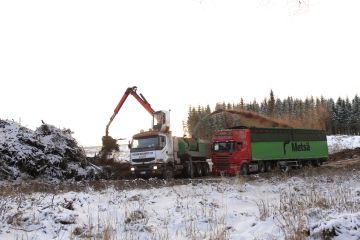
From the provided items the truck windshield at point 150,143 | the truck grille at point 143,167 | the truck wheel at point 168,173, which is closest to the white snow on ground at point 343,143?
the truck wheel at point 168,173

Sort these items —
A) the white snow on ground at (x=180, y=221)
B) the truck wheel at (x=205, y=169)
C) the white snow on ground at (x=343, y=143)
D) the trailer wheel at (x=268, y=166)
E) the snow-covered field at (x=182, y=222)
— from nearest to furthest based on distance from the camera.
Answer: the snow-covered field at (x=182, y=222)
the white snow on ground at (x=180, y=221)
the trailer wheel at (x=268, y=166)
the truck wheel at (x=205, y=169)
the white snow on ground at (x=343, y=143)

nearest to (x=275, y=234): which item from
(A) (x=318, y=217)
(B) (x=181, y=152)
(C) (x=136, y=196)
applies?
(A) (x=318, y=217)

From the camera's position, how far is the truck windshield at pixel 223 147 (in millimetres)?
29359

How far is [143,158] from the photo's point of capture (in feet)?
87.0

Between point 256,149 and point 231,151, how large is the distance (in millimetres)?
1932

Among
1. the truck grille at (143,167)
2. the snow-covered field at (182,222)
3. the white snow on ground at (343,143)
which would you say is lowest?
the snow-covered field at (182,222)

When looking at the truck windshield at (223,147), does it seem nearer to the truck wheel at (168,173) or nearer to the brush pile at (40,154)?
the truck wheel at (168,173)

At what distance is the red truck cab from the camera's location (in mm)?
28781

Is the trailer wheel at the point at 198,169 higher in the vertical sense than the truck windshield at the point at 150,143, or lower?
lower

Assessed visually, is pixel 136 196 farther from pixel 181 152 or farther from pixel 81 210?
pixel 181 152

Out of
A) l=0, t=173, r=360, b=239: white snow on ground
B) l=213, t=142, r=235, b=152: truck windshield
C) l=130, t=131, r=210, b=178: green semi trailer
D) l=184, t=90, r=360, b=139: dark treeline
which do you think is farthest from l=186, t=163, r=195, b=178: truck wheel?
l=184, t=90, r=360, b=139: dark treeline

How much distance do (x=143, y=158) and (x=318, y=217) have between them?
19.0m

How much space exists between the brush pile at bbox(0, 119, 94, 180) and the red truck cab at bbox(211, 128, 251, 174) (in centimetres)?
868

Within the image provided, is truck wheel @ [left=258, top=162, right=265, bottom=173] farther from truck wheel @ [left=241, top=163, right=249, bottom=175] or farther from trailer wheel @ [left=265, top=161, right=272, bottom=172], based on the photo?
truck wheel @ [left=241, top=163, right=249, bottom=175]
